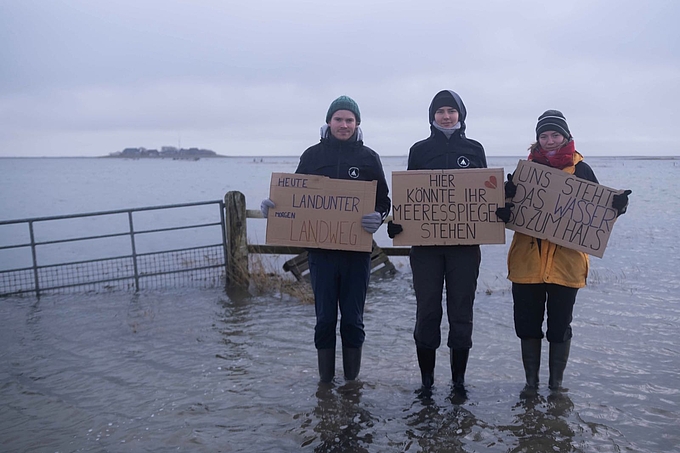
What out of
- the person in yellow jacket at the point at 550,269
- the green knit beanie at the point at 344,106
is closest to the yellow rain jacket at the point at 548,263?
the person in yellow jacket at the point at 550,269

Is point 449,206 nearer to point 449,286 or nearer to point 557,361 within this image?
point 449,286

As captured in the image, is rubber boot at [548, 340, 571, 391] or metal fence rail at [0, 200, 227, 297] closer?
rubber boot at [548, 340, 571, 391]

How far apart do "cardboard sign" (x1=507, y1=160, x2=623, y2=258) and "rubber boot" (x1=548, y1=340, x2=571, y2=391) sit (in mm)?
746

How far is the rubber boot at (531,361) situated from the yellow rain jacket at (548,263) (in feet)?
1.74

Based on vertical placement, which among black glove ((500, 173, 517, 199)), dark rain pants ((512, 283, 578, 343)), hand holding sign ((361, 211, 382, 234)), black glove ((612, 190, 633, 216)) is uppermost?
black glove ((500, 173, 517, 199))

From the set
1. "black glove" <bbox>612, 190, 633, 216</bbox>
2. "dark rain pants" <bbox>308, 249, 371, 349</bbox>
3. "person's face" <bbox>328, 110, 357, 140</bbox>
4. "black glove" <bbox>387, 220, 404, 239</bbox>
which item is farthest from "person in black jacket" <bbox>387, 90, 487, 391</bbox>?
"black glove" <bbox>612, 190, 633, 216</bbox>

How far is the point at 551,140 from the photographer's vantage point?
14.4 feet

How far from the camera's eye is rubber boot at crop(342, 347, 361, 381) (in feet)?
15.8

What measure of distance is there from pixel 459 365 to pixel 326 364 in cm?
106

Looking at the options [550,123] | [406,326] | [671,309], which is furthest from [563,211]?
[671,309]

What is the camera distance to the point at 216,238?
62.3 ft

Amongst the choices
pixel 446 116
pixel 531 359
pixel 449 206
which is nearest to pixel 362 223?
pixel 449 206

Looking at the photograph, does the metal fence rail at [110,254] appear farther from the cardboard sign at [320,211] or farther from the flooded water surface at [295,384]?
the cardboard sign at [320,211]

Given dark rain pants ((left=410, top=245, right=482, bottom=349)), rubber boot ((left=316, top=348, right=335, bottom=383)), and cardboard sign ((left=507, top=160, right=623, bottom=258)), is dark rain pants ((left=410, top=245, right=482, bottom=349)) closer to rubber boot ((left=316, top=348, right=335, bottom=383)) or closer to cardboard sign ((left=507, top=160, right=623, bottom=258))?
cardboard sign ((left=507, top=160, right=623, bottom=258))
